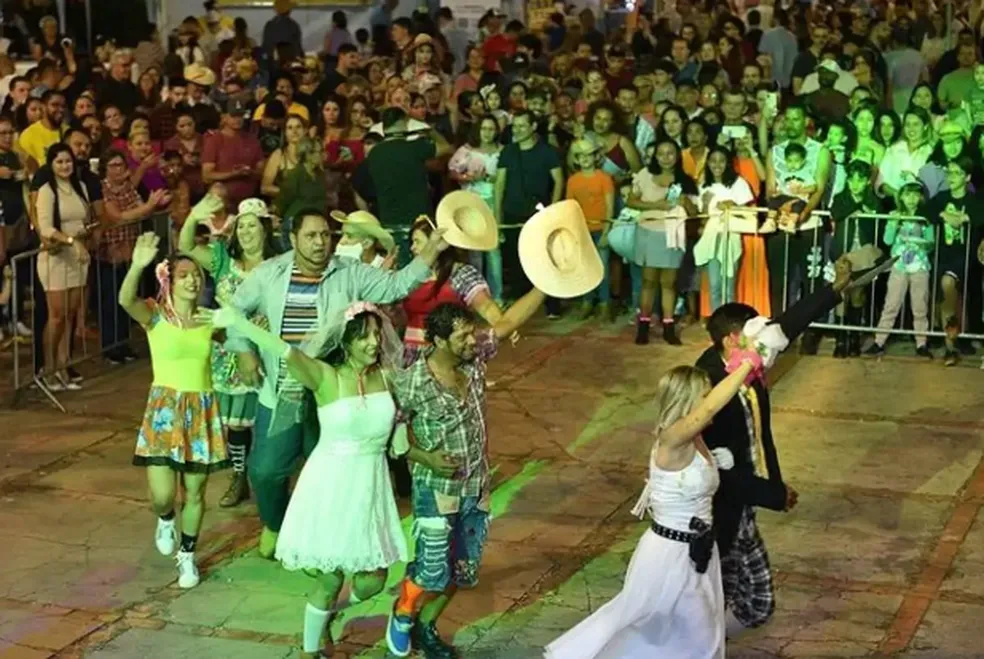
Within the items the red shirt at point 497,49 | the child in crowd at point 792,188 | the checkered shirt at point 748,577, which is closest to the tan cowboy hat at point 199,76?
the red shirt at point 497,49

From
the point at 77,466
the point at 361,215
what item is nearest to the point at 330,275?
the point at 361,215

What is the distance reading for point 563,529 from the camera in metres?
9.88

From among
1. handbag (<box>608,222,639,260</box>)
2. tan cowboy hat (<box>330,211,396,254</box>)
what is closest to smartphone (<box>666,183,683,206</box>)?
handbag (<box>608,222,639,260</box>)

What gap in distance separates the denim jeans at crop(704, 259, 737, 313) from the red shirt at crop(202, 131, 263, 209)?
356 cm

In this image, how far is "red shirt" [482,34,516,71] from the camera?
64.5ft

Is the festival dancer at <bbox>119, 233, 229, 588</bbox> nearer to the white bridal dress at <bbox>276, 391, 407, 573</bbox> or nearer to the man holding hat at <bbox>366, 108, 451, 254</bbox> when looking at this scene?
the white bridal dress at <bbox>276, 391, 407, 573</bbox>

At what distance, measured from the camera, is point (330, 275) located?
28.1 feet

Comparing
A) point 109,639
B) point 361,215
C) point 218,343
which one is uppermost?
point 361,215

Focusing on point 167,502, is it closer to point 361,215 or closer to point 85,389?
point 361,215

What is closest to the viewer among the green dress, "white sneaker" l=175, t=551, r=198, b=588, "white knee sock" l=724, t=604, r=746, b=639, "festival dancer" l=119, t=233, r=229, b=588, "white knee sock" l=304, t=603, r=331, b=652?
"white knee sock" l=304, t=603, r=331, b=652

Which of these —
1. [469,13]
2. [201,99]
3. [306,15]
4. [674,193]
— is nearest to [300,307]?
[674,193]

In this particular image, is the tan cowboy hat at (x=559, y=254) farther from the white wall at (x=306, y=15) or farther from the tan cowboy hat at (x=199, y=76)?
the white wall at (x=306, y=15)

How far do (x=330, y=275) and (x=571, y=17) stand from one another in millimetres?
14387

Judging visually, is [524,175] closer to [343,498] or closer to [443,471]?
[443,471]
